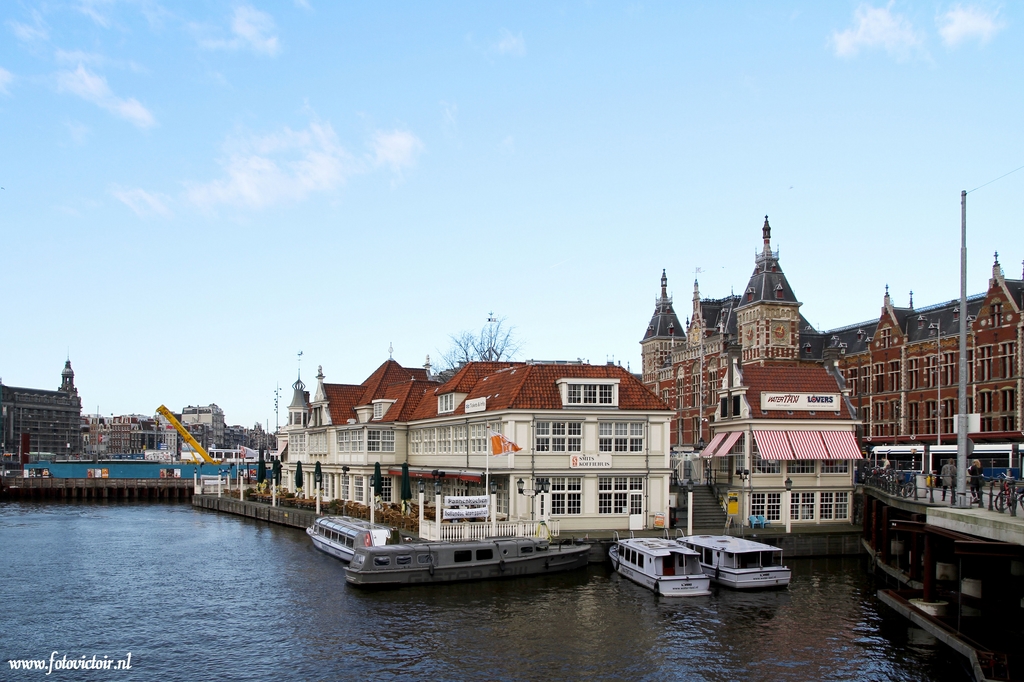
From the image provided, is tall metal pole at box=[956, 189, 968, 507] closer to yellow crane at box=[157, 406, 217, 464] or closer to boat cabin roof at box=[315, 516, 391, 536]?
boat cabin roof at box=[315, 516, 391, 536]

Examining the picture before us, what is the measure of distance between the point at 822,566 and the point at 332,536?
25.6 metres

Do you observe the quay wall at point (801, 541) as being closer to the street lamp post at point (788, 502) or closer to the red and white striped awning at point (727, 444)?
the street lamp post at point (788, 502)

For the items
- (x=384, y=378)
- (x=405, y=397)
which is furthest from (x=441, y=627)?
(x=384, y=378)

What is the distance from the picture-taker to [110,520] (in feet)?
254

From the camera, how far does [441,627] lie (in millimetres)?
32719

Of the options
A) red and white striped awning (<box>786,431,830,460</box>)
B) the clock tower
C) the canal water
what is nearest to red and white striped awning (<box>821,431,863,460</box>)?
red and white striped awning (<box>786,431,830,460</box>)

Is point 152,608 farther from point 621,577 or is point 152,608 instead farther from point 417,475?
point 417,475

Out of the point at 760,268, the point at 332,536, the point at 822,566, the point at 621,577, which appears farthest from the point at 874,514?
the point at 760,268

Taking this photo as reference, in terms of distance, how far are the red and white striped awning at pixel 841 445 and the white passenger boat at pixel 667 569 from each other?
15.1 meters

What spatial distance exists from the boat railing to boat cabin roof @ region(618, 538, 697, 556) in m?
4.58

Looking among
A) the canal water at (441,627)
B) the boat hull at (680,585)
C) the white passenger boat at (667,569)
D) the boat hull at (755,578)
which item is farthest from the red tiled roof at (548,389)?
the boat hull at (680,585)

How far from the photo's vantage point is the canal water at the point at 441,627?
27797 millimetres

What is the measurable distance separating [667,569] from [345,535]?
706 inches

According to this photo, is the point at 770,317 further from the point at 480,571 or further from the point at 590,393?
the point at 480,571
